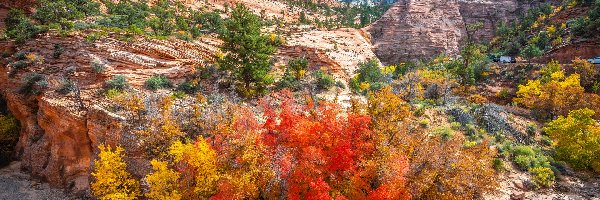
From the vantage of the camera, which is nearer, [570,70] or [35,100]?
[35,100]

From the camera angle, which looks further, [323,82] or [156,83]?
[323,82]

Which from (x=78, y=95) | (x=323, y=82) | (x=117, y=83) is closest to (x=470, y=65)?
(x=323, y=82)

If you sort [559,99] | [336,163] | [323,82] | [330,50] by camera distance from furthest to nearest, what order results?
[330,50]
[323,82]
[559,99]
[336,163]

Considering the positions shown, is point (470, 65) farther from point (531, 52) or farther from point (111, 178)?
point (111, 178)

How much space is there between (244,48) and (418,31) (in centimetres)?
5606

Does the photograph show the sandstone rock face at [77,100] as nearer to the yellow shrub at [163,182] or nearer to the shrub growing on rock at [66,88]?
the shrub growing on rock at [66,88]

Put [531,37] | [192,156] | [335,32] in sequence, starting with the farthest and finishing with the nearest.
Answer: [335,32]
[531,37]
[192,156]

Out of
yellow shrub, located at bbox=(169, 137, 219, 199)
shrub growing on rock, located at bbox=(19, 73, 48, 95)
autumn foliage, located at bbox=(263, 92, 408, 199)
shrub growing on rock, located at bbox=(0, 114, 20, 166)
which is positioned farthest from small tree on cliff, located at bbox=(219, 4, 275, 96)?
shrub growing on rock, located at bbox=(0, 114, 20, 166)

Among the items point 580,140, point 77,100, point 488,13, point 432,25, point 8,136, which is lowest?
point 8,136

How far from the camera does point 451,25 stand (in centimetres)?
8044

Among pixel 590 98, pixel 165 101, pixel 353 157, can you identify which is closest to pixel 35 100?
pixel 165 101

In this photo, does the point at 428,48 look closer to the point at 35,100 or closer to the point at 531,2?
the point at 531,2

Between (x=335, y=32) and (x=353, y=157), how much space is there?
50.4m

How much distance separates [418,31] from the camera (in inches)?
3078
